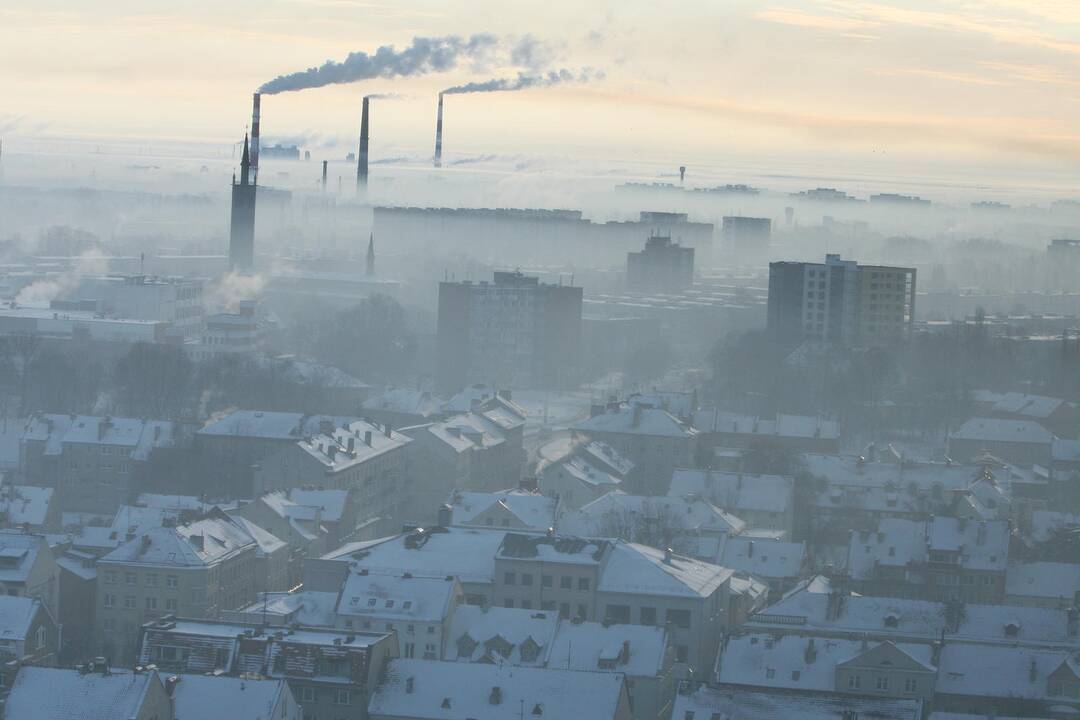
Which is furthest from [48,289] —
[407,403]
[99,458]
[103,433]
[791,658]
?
[791,658]

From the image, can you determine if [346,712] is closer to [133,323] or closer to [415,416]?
[415,416]

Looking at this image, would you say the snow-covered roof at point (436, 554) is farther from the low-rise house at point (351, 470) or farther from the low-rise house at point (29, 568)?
the low-rise house at point (351, 470)

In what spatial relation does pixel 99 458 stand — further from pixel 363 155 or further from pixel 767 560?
pixel 363 155

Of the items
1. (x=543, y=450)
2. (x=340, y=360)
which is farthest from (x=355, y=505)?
(x=340, y=360)

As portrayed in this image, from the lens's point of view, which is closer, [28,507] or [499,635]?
[499,635]

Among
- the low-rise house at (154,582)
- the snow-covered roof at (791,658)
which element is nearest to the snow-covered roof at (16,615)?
the low-rise house at (154,582)
